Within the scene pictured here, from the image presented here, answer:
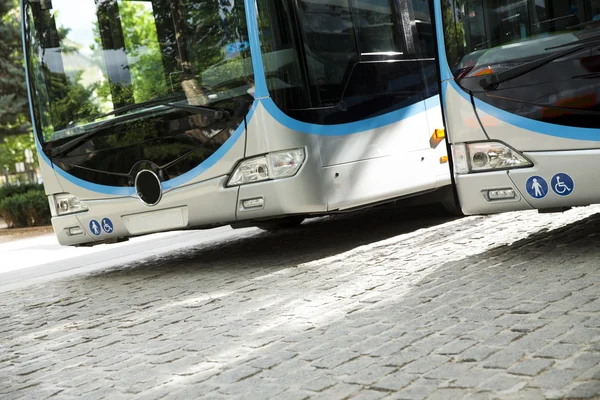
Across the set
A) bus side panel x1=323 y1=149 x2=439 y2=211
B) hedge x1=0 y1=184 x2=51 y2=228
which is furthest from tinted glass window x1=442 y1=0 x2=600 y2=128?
hedge x1=0 y1=184 x2=51 y2=228

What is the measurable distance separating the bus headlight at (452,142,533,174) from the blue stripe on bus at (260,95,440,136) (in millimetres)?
1256

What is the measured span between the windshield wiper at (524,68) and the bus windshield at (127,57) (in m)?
2.06

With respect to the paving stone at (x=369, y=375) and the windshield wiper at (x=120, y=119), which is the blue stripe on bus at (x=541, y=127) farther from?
the paving stone at (x=369, y=375)

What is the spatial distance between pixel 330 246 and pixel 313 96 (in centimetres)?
195

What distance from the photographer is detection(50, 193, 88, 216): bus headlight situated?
29.2 ft

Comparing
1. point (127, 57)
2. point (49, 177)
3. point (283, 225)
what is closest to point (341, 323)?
point (127, 57)

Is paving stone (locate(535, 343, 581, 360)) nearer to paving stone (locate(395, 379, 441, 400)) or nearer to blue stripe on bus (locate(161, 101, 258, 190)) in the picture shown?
paving stone (locate(395, 379, 441, 400))

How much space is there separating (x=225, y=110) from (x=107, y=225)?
1806mm

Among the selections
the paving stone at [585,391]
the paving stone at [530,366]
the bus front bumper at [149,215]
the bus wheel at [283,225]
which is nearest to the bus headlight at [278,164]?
the bus front bumper at [149,215]

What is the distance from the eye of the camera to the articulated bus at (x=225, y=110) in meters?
7.70

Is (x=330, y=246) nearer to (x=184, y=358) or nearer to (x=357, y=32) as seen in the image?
(x=357, y=32)

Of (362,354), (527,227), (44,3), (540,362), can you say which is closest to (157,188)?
(44,3)

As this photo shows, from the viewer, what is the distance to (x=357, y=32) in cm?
809

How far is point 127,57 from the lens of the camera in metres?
8.34
